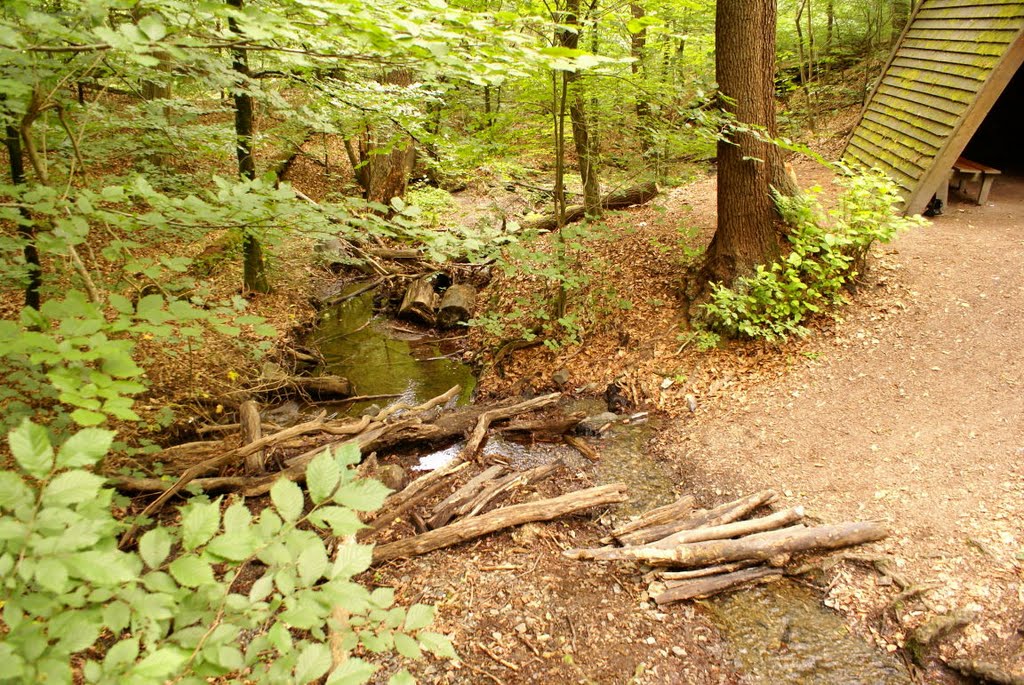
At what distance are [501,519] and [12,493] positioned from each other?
13.1ft

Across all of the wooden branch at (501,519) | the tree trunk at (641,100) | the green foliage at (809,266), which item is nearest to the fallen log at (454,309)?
the tree trunk at (641,100)

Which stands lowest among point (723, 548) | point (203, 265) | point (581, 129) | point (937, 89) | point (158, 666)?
point (723, 548)

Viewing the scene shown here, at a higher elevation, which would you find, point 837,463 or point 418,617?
point 418,617

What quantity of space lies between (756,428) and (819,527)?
1.88m

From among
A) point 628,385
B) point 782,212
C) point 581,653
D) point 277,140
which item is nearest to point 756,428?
point 628,385

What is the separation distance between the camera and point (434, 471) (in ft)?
19.0

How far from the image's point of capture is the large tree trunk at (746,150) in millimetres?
6898

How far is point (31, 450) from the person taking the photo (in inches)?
51.1

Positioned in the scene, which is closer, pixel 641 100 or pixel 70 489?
pixel 70 489

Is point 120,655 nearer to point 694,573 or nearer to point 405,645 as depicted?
point 405,645

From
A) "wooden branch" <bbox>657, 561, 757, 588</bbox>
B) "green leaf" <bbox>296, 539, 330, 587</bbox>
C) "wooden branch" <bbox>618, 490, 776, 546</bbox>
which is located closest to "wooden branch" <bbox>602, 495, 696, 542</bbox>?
"wooden branch" <bbox>618, 490, 776, 546</bbox>

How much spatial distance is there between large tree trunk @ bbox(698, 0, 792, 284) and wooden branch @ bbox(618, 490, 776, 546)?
3488 mm

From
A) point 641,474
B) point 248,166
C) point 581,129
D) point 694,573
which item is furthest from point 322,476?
point 248,166

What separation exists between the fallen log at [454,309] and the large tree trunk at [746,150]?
461 centimetres
